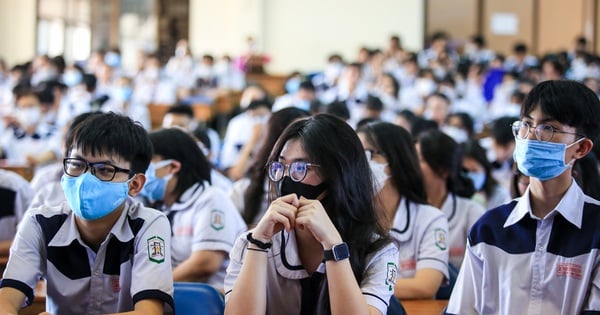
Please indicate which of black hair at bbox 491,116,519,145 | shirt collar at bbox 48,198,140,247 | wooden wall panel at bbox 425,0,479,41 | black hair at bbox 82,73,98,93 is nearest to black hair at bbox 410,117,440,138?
black hair at bbox 491,116,519,145

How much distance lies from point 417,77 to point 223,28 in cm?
544

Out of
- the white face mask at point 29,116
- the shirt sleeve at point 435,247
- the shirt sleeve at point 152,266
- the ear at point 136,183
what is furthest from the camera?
the white face mask at point 29,116

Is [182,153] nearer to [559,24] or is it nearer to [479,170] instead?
[479,170]

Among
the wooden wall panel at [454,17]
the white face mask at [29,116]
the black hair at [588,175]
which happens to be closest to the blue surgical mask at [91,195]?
the black hair at [588,175]

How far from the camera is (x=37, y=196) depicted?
11.7 ft

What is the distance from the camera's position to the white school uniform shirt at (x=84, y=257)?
2.36 meters

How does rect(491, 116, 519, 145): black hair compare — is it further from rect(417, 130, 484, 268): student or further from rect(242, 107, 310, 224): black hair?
rect(242, 107, 310, 224): black hair

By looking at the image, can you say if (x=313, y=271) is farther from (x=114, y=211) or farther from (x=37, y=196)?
(x=37, y=196)

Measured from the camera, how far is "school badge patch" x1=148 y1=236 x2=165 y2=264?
7.64 ft

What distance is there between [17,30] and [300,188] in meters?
13.0

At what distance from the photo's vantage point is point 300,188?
2.22 meters

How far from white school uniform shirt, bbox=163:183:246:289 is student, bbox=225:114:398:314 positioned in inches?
38.5

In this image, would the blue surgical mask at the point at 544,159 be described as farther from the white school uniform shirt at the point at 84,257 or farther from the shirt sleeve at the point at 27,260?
the shirt sleeve at the point at 27,260

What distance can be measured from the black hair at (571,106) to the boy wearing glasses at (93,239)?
118cm
